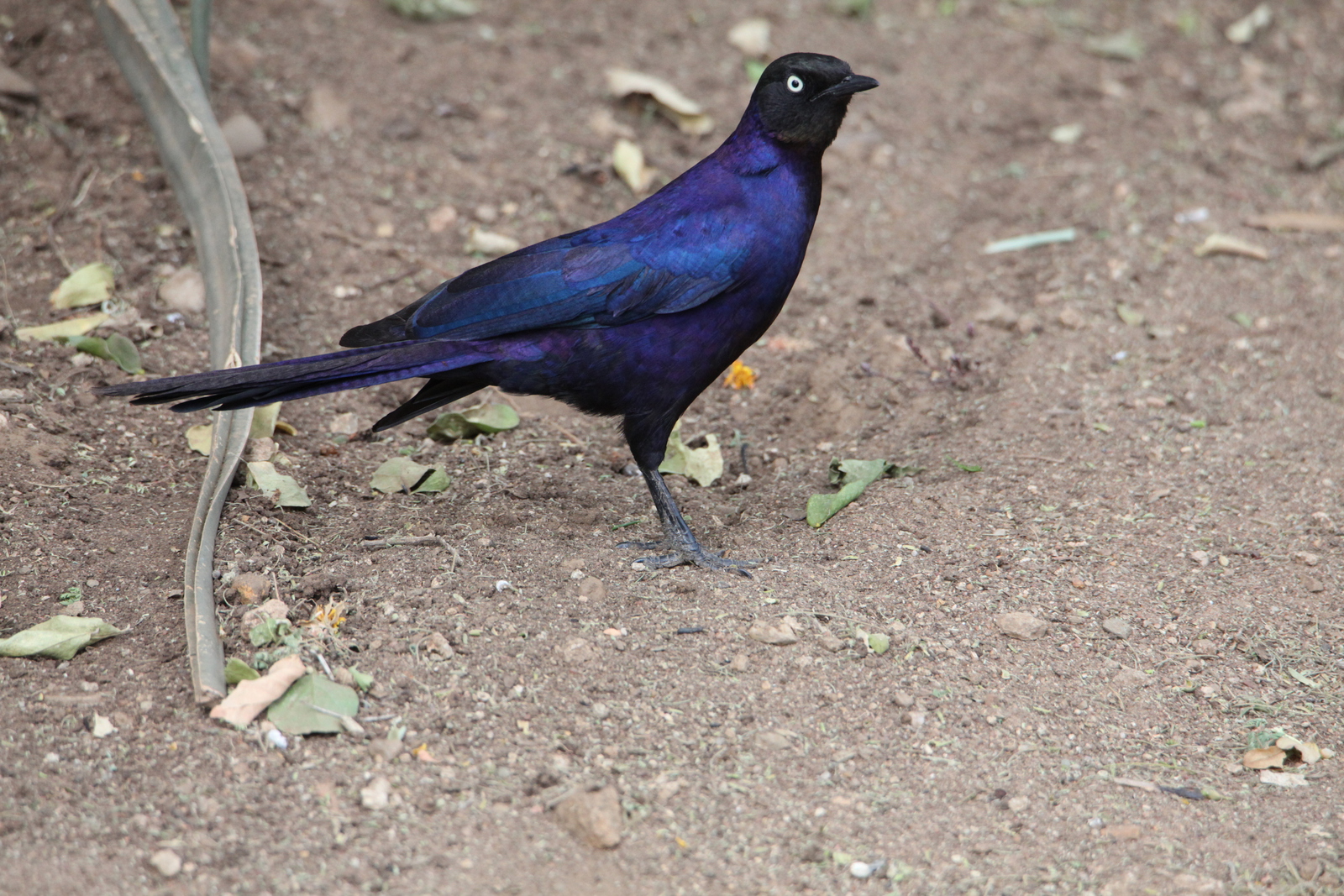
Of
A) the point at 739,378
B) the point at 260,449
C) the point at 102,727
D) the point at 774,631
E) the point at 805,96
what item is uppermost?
the point at 805,96

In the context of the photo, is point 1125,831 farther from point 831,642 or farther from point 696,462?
point 696,462

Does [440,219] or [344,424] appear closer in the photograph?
[344,424]

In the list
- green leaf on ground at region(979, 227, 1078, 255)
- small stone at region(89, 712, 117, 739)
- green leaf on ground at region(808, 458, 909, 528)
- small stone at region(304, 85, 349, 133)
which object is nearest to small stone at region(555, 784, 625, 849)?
small stone at region(89, 712, 117, 739)

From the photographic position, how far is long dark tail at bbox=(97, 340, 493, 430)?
3.11m

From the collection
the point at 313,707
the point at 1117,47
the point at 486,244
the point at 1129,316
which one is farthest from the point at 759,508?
the point at 1117,47

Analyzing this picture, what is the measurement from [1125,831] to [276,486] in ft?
8.31

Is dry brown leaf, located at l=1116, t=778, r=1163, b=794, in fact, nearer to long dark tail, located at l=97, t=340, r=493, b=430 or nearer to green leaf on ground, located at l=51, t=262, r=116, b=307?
long dark tail, located at l=97, t=340, r=493, b=430

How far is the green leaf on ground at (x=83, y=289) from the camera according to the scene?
443cm

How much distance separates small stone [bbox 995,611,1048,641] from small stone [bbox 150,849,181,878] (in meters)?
2.11

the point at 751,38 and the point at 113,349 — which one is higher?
the point at 751,38

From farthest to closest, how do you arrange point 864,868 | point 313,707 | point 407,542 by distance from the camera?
point 407,542 → point 313,707 → point 864,868

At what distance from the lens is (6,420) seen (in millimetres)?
3758

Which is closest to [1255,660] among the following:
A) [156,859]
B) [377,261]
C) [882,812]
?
[882,812]

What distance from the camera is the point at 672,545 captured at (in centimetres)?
376
